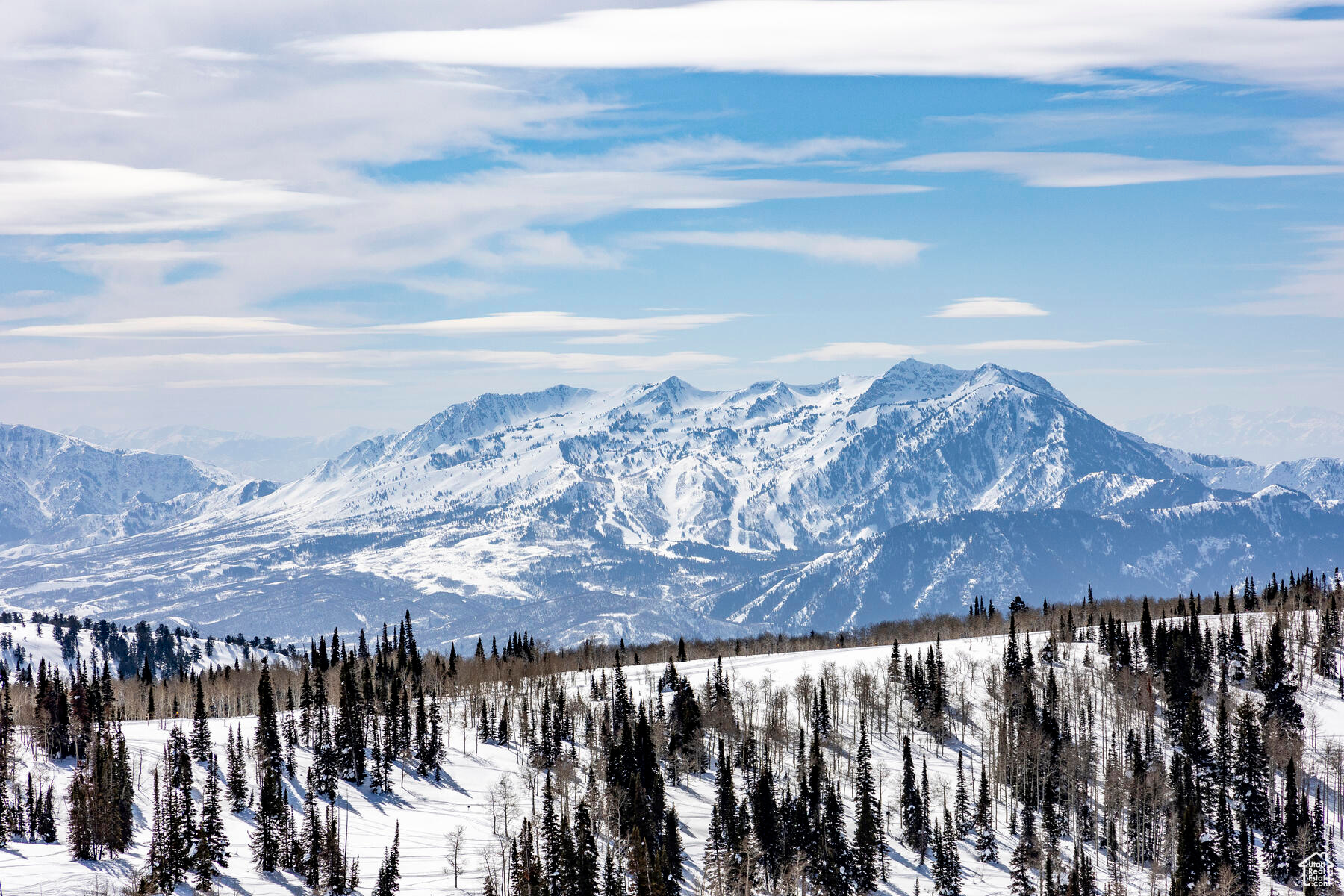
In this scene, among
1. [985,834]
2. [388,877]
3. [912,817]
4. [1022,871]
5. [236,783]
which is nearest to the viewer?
[388,877]

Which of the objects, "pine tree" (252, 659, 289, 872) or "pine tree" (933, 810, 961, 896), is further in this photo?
"pine tree" (933, 810, 961, 896)

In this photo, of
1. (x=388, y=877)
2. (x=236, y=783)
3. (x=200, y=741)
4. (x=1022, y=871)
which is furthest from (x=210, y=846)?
(x=1022, y=871)

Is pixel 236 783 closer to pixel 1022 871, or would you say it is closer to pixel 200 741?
pixel 200 741

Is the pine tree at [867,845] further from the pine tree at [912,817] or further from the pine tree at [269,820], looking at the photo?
the pine tree at [269,820]

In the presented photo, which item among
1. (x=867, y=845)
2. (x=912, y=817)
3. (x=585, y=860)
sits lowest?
(x=912, y=817)

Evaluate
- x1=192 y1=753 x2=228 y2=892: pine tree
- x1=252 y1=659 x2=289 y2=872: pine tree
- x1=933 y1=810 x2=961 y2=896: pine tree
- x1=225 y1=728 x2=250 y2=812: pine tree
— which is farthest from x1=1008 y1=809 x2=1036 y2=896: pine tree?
x1=225 y1=728 x2=250 y2=812: pine tree

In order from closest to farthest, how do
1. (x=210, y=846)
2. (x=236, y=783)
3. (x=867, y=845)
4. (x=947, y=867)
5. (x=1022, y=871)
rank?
(x=210, y=846) → (x=236, y=783) → (x=1022, y=871) → (x=867, y=845) → (x=947, y=867)

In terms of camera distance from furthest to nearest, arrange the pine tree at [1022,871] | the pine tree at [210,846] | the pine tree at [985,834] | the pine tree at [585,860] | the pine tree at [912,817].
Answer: the pine tree at [985,834] → the pine tree at [912,817] → the pine tree at [1022,871] → the pine tree at [585,860] → the pine tree at [210,846]

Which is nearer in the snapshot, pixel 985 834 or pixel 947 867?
pixel 947 867

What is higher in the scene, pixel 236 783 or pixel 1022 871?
pixel 236 783

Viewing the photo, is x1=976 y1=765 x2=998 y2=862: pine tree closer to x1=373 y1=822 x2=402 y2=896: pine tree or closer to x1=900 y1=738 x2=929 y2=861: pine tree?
x1=900 y1=738 x2=929 y2=861: pine tree

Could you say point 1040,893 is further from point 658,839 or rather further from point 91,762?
point 91,762

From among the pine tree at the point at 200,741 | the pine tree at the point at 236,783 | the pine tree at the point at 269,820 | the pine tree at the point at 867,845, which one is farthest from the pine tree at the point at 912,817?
the pine tree at the point at 200,741

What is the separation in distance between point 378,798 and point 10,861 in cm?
6801
